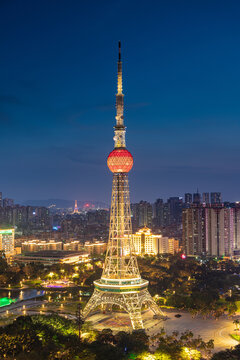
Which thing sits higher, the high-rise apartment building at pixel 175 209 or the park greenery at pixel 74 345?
the high-rise apartment building at pixel 175 209

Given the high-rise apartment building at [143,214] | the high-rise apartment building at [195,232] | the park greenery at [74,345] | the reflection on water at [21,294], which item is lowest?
the reflection on water at [21,294]

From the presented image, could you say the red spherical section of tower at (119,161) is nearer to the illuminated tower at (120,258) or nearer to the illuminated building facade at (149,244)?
the illuminated tower at (120,258)

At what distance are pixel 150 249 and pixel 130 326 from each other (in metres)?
36.5

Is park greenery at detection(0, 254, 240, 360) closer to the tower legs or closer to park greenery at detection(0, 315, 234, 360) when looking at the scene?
park greenery at detection(0, 315, 234, 360)

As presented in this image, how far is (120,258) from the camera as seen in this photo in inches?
1191

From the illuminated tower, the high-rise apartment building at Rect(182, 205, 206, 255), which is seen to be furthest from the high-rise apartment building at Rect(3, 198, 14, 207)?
the illuminated tower

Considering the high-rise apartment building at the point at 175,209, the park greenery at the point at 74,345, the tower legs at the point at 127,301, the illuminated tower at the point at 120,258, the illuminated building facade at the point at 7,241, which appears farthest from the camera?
the high-rise apartment building at the point at 175,209

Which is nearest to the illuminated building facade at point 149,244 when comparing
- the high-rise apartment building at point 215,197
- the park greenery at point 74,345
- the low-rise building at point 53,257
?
the low-rise building at point 53,257

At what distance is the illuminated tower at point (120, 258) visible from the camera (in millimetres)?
27844

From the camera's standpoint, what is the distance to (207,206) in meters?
65.5

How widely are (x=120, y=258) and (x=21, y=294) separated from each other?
12229mm

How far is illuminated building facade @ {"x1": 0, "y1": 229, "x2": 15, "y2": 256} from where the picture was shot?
216 ft

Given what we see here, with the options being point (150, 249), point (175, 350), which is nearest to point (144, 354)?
point (175, 350)

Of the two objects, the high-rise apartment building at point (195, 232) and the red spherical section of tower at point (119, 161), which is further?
the high-rise apartment building at point (195, 232)
